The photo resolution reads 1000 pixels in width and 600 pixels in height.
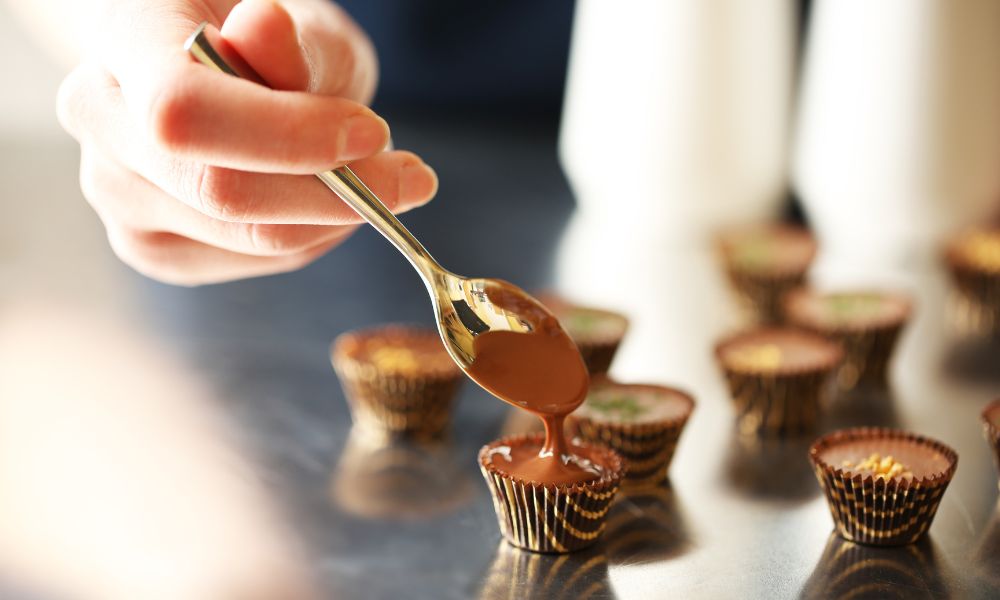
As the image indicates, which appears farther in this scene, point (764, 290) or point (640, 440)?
point (764, 290)

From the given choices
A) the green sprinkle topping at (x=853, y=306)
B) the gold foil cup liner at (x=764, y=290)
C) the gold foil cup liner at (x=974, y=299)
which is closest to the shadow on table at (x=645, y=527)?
the green sprinkle topping at (x=853, y=306)

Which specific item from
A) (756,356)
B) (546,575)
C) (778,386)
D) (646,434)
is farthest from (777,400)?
(546,575)

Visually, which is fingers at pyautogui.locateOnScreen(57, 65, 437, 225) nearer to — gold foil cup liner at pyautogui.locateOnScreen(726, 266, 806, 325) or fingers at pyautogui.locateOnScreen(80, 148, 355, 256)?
fingers at pyautogui.locateOnScreen(80, 148, 355, 256)

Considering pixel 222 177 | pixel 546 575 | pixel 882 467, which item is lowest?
pixel 546 575

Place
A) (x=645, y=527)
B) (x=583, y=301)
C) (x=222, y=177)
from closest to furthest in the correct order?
1. (x=222, y=177)
2. (x=645, y=527)
3. (x=583, y=301)

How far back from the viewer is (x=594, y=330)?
166cm

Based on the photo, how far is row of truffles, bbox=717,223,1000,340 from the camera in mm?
1894

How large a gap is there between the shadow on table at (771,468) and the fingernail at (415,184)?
18.4 inches

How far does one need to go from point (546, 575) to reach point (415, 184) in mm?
373

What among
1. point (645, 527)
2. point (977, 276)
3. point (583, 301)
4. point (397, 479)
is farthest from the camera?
point (583, 301)

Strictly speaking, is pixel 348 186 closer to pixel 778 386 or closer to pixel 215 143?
pixel 215 143

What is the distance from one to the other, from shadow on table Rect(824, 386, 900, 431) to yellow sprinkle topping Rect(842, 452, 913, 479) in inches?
11.0

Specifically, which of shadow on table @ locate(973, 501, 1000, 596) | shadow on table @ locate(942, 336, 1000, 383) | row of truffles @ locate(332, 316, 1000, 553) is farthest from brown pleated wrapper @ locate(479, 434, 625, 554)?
shadow on table @ locate(942, 336, 1000, 383)

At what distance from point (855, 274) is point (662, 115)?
406 mm
